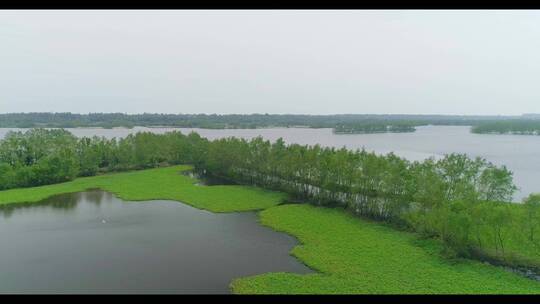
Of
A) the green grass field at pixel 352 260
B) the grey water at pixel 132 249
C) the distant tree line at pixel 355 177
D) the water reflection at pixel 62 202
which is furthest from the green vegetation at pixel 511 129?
the water reflection at pixel 62 202

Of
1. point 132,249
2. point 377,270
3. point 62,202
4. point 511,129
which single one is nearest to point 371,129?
point 511,129

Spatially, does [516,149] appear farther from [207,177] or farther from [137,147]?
[137,147]

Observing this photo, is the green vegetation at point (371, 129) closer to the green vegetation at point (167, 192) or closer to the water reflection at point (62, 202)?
the green vegetation at point (167, 192)

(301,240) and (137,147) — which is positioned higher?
(137,147)

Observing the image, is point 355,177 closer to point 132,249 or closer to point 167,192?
point 132,249

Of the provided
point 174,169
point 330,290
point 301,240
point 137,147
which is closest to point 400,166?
point 301,240
